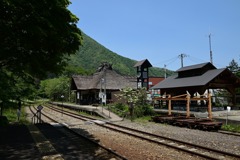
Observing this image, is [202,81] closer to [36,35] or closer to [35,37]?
[35,37]

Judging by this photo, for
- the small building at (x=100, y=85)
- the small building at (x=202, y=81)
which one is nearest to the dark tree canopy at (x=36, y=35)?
the small building at (x=202, y=81)

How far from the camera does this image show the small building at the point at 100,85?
141 feet

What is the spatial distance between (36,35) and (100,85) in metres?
31.7

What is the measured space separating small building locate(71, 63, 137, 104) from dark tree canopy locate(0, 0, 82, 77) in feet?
89.0

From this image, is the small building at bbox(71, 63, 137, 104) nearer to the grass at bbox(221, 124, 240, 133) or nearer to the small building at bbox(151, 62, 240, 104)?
the small building at bbox(151, 62, 240, 104)

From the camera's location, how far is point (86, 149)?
1102 centimetres

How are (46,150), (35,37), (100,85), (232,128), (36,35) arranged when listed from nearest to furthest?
(46,150) → (36,35) → (35,37) → (232,128) → (100,85)

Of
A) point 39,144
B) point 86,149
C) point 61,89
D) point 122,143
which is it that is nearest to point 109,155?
point 86,149

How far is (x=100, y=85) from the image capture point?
4316cm

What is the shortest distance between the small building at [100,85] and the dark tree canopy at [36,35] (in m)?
27.1

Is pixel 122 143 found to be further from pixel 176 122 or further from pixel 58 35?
pixel 176 122

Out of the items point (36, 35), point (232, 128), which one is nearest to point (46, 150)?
point (36, 35)

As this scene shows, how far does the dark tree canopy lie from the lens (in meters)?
10.9

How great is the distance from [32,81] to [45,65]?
1949 millimetres
